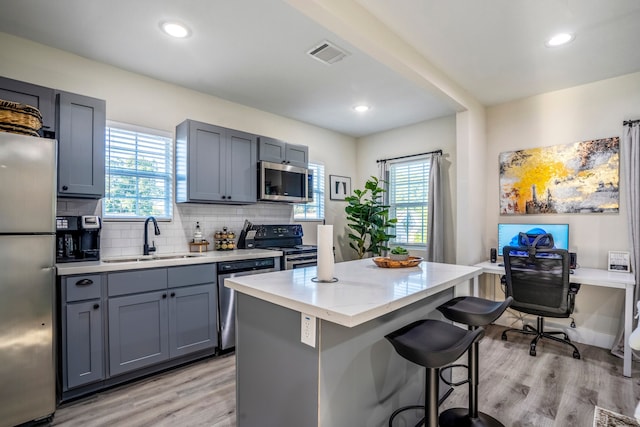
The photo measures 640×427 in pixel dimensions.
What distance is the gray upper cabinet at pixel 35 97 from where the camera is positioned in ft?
7.05

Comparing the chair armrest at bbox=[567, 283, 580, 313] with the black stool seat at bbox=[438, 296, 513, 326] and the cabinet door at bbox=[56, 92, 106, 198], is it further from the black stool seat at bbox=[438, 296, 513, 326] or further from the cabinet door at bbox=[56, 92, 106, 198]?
the cabinet door at bbox=[56, 92, 106, 198]

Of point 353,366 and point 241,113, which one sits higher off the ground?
point 241,113

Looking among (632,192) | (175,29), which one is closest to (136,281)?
(175,29)

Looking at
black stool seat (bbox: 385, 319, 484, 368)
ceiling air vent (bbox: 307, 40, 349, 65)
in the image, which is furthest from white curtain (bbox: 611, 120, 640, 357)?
ceiling air vent (bbox: 307, 40, 349, 65)

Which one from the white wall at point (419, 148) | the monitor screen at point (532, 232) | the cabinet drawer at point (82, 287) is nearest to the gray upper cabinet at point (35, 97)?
the cabinet drawer at point (82, 287)

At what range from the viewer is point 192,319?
2.75 metres

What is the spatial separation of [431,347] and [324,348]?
18.7 inches

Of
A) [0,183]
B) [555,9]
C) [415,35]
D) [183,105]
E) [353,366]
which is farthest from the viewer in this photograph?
[183,105]

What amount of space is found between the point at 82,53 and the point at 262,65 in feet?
4.90

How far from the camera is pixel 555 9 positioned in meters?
2.16

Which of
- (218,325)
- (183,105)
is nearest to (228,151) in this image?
(183,105)

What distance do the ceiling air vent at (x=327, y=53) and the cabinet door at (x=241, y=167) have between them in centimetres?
123

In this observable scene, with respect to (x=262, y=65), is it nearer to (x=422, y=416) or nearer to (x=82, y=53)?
(x=82, y=53)

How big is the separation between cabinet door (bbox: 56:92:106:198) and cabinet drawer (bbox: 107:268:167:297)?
0.71m
